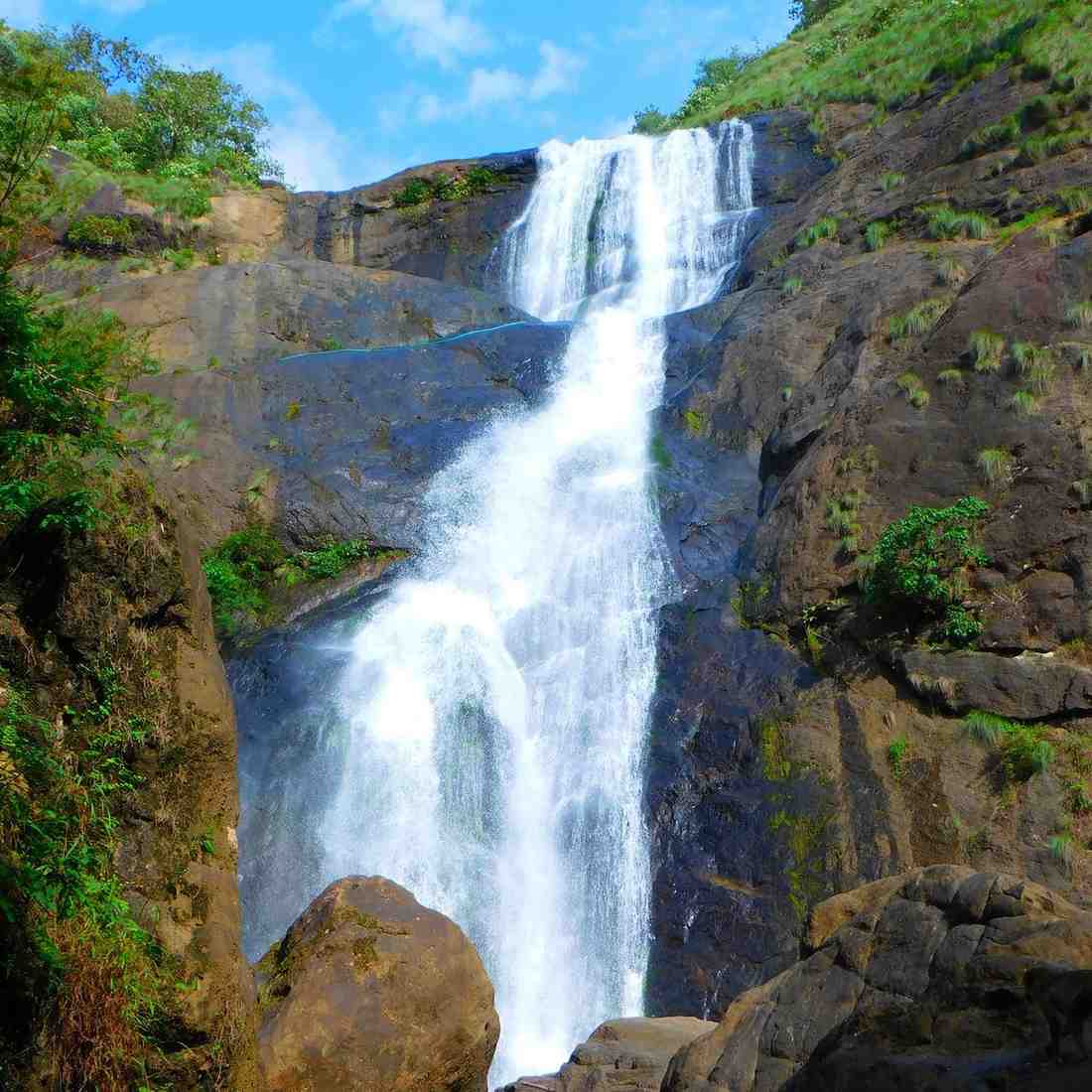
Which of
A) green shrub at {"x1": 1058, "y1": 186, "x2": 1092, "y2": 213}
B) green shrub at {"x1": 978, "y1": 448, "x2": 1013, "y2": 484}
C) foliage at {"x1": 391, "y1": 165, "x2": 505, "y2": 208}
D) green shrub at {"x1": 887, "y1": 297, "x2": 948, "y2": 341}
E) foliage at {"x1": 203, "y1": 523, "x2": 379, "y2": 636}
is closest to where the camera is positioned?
green shrub at {"x1": 978, "y1": 448, "x2": 1013, "y2": 484}

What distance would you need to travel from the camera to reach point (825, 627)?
1390 cm

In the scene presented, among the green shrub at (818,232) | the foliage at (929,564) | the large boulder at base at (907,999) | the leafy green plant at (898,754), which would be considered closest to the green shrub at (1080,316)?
the foliage at (929,564)

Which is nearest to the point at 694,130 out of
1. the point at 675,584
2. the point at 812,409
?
the point at 812,409

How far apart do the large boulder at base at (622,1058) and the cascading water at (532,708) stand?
1.74m

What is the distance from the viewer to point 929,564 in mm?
12977

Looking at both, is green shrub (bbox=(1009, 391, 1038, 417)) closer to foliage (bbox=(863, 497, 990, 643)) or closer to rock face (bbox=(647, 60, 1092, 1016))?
rock face (bbox=(647, 60, 1092, 1016))

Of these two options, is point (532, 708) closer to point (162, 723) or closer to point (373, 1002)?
point (373, 1002)

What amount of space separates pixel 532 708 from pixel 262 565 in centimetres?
648

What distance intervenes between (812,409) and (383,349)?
9955 millimetres

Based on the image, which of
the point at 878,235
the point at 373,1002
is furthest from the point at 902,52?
the point at 373,1002

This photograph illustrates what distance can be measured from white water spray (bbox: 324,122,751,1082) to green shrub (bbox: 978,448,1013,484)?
198 inches

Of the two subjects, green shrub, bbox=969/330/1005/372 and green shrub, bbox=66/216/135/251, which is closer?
green shrub, bbox=969/330/1005/372

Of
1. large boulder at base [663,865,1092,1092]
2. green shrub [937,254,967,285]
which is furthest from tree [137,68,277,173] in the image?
large boulder at base [663,865,1092,1092]

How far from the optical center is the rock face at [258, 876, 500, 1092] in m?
7.41
